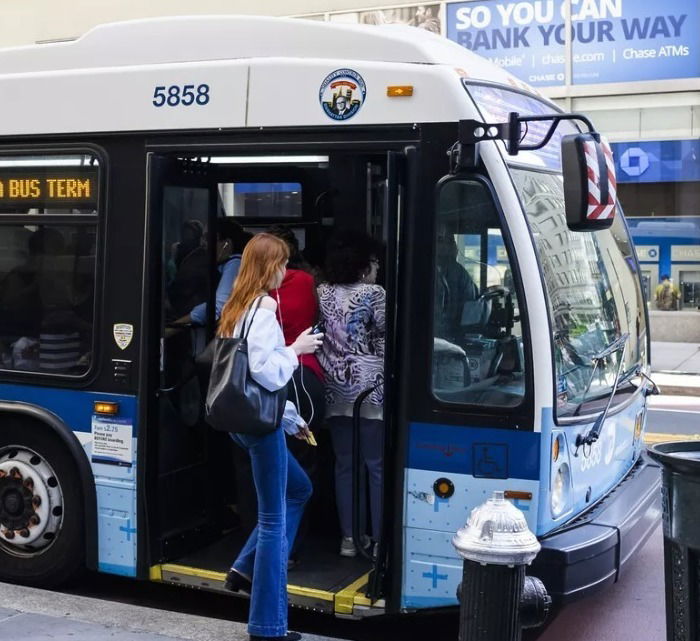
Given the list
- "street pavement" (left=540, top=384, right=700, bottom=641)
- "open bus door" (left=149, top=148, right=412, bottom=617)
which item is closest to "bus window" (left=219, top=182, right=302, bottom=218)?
"open bus door" (left=149, top=148, right=412, bottom=617)

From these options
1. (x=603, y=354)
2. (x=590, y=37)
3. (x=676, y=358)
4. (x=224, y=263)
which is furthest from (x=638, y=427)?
(x=590, y=37)

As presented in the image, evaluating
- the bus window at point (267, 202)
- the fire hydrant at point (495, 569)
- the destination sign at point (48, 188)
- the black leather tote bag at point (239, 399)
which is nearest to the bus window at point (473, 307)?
the black leather tote bag at point (239, 399)

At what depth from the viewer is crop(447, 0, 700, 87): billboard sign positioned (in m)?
19.3

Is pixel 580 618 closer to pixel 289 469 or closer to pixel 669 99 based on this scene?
pixel 289 469

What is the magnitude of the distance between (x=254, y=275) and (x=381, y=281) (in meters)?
1.49

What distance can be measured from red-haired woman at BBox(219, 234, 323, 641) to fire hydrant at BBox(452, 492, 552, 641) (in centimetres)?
107

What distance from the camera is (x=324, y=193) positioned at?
22.6ft

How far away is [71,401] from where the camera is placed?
550 centimetres

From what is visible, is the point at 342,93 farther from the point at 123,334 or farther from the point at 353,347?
the point at 123,334

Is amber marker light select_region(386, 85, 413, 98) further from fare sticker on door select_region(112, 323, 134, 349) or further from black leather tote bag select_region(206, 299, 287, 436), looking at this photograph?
fare sticker on door select_region(112, 323, 134, 349)

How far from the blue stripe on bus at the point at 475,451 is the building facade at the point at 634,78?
16.1 meters

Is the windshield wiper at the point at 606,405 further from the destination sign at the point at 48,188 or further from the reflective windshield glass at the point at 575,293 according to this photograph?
the destination sign at the point at 48,188

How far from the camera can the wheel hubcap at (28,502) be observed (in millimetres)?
5594

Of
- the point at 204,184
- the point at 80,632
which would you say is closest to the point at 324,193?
the point at 204,184
